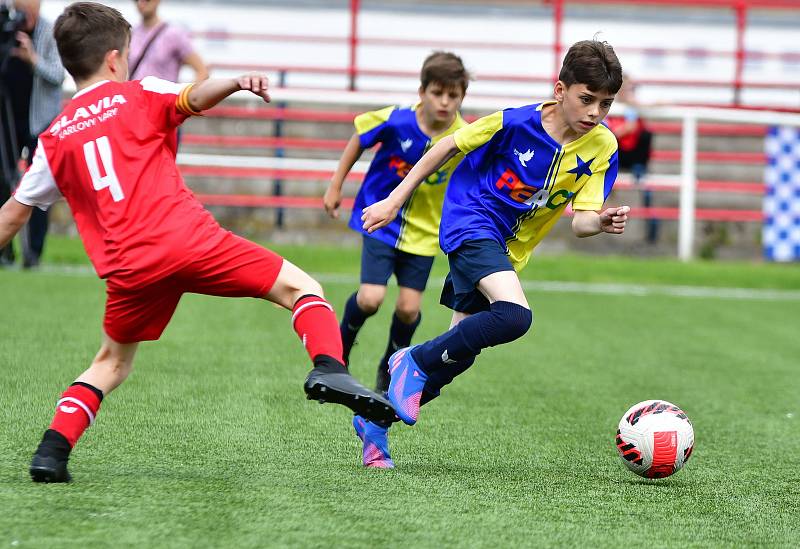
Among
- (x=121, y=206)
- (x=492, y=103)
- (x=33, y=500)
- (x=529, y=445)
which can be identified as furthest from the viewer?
(x=492, y=103)

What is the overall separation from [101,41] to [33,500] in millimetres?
1404

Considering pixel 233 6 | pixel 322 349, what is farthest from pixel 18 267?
pixel 233 6

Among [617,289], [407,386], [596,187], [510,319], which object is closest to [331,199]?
[596,187]

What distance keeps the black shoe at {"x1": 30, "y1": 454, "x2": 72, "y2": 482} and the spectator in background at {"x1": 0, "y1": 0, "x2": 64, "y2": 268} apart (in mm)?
6042

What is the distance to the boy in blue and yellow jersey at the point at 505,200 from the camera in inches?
169

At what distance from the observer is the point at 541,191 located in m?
4.68

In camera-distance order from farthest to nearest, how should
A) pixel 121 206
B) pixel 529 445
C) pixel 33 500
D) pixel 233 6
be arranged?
1. pixel 233 6
2. pixel 529 445
3. pixel 121 206
4. pixel 33 500

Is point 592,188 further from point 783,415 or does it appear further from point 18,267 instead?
point 18,267

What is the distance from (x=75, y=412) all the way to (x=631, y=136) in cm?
1041

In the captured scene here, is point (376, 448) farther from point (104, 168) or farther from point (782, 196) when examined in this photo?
point (782, 196)

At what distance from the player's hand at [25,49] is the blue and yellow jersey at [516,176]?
5484mm

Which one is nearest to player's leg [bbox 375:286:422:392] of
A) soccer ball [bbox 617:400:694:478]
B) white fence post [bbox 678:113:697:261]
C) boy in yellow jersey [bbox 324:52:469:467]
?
boy in yellow jersey [bbox 324:52:469:467]

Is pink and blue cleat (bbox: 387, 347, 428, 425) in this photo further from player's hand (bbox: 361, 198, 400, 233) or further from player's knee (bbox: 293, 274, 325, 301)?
player's knee (bbox: 293, 274, 325, 301)

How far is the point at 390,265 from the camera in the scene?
6074 mm
